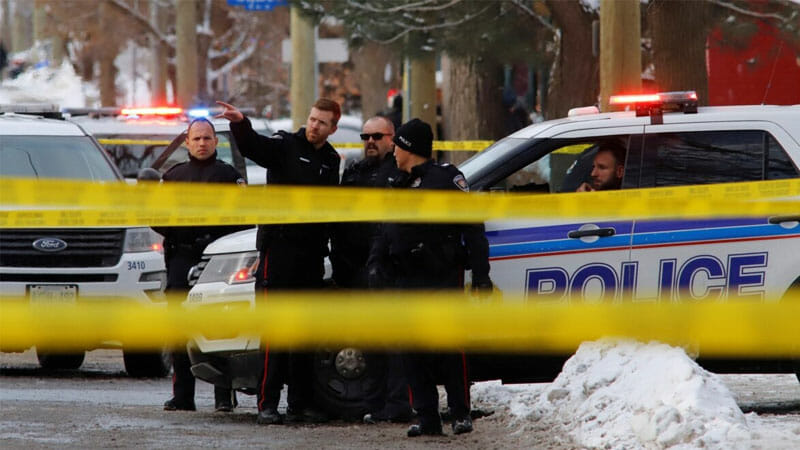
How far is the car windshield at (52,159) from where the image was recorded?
39.5 ft

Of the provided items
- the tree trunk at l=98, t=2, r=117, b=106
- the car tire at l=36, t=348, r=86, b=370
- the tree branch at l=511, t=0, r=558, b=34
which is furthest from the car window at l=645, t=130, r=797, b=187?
the tree trunk at l=98, t=2, r=117, b=106

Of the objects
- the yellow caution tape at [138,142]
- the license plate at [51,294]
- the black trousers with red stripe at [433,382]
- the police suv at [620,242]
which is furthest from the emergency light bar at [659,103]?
the yellow caution tape at [138,142]

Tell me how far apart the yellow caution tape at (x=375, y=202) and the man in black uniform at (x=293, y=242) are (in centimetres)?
17

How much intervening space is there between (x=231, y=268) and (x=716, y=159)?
262cm

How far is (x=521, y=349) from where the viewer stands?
352 inches

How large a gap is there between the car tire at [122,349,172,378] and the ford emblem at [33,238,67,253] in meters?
1.04

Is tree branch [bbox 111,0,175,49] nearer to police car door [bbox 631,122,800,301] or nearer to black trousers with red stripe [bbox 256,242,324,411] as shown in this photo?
black trousers with red stripe [bbox 256,242,324,411]

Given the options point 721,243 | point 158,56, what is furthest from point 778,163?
point 158,56

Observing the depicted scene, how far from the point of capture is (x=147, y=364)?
11.8m

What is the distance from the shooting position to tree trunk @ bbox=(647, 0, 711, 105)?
16141 millimetres

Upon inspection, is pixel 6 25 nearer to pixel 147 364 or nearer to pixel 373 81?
pixel 373 81

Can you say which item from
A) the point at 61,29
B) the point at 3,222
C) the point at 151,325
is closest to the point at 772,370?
the point at 151,325

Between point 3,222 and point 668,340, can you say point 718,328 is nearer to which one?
point 668,340

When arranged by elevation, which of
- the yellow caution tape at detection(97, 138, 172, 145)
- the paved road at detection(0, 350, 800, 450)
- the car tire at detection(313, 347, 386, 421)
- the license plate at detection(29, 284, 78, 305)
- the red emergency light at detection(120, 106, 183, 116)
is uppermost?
the red emergency light at detection(120, 106, 183, 116)
